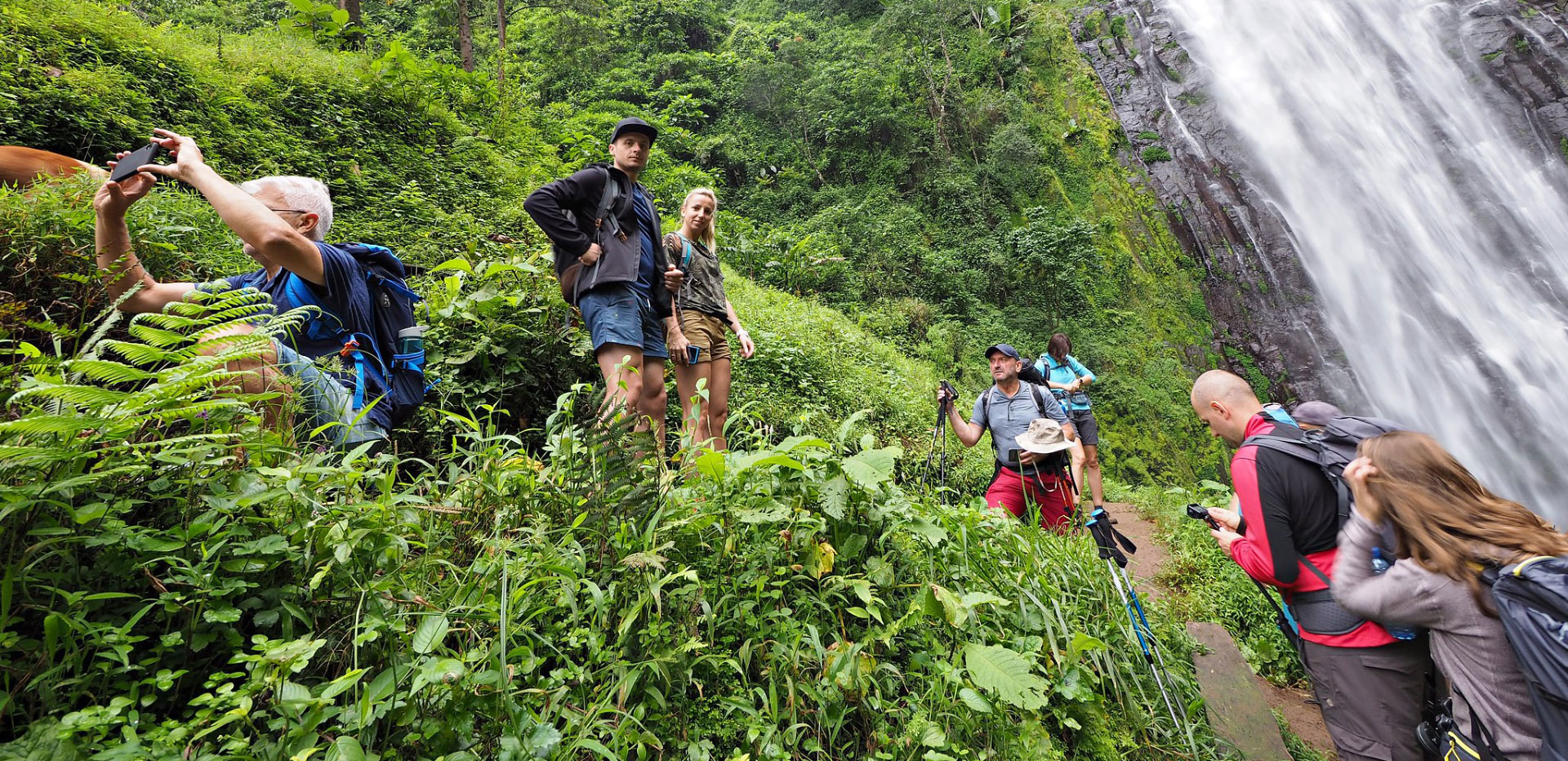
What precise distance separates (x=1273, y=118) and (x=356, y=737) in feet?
87.6

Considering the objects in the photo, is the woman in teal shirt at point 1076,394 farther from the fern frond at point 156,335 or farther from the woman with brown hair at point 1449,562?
the fern frond at point 156,335

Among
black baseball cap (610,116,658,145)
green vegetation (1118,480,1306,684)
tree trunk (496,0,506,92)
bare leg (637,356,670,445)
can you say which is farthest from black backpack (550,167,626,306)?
tree trunk (496,0,506,92)

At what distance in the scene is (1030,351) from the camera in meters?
18.9

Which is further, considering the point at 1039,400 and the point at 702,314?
the point at 1039,400

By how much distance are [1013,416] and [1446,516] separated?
2.90 metres

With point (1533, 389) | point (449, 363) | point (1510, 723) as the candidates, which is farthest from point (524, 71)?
point (1533, 389)

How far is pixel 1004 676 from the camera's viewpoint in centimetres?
179

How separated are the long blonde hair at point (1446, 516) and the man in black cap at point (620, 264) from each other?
288cm

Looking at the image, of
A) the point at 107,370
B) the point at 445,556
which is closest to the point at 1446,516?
the point at 445,556

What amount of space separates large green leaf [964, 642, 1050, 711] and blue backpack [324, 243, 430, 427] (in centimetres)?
224

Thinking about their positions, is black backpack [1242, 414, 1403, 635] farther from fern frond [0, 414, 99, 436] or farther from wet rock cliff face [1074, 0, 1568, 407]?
wet rock cliff face [1074, 0, 1568, 407]

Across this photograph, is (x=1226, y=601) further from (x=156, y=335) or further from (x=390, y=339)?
(x=156, y=335)

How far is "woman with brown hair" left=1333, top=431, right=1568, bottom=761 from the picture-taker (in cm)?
191

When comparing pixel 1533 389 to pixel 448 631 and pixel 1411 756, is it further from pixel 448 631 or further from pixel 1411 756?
pixel 448 631
